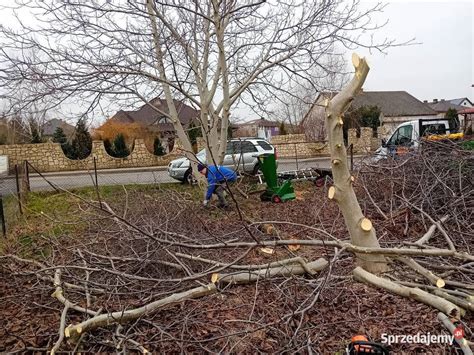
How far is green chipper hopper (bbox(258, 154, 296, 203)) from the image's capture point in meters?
9.10

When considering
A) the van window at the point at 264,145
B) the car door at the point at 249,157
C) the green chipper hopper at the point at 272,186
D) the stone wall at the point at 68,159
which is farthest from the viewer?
the stone wall at the point at 68,159

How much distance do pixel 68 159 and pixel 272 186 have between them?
15706 millimetres

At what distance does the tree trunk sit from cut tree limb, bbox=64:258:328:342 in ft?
1.57

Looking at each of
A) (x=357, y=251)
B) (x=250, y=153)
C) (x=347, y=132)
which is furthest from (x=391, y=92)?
(x=357, y=251)

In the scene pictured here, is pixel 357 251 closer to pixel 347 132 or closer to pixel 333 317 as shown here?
pixel 333 317

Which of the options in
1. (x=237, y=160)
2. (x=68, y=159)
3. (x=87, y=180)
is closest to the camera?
(x=237, y=160)

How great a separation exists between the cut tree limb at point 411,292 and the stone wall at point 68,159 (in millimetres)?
17762

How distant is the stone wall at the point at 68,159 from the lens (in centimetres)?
2041

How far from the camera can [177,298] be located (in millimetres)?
3029

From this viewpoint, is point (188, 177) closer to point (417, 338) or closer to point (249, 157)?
point (249, 157)

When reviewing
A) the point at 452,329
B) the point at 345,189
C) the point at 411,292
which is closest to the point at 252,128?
the point at 345,189

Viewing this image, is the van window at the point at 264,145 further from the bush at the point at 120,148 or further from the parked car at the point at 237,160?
the bush at the point at 120,148

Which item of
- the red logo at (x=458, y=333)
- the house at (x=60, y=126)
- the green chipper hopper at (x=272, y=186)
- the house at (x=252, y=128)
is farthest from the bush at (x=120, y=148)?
the red logo at (x=458, y=333)

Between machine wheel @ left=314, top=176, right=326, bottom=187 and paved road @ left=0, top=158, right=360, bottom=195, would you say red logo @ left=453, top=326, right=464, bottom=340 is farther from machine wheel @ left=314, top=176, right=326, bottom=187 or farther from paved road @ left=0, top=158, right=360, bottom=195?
machine wheel @ left=314, top=176, right=326, bottom=187
